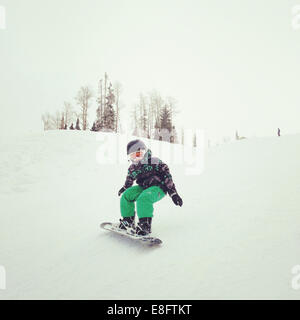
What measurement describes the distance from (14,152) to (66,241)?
828 centimetres

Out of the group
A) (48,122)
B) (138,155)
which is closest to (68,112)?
(48,122)

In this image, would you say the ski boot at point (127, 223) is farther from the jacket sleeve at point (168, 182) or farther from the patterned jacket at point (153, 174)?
the jacket sleeve at point (168, 182)

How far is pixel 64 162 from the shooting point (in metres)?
9.68

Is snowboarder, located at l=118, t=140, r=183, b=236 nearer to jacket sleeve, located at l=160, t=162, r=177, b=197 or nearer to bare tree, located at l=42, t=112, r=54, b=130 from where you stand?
jacket sleeve, located at l=160, t=162, r=177, b=197

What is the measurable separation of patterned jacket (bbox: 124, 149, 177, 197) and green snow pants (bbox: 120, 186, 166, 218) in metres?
0.11

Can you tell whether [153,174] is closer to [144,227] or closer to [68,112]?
[144,227]

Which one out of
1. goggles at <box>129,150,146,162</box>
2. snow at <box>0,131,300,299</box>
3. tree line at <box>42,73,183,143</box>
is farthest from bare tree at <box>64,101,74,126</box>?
goggles at <box>129,150,146,162</box>

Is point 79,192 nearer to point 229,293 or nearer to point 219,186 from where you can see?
point 219,186

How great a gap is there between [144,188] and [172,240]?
0.94m

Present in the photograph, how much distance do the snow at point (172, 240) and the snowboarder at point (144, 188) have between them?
0.40 metres

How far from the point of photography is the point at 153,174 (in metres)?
3.53

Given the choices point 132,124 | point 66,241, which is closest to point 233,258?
point 66,241

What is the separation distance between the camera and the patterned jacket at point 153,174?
343cm

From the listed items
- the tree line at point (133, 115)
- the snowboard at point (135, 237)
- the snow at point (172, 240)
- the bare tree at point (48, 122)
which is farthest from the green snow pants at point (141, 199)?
the bare tree at point (48, 122)
